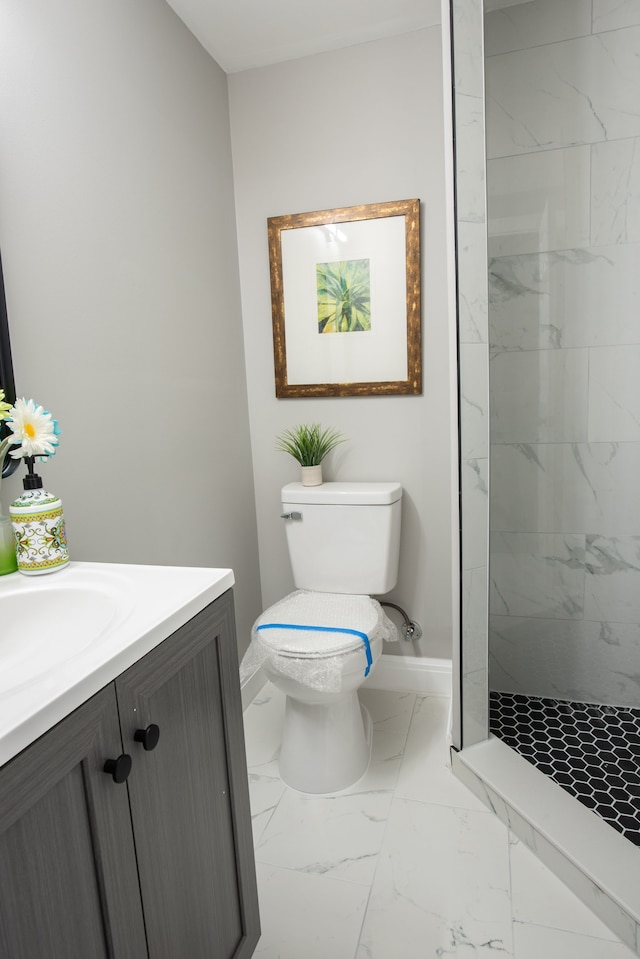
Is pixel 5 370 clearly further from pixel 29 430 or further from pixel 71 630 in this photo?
pixel 71 630

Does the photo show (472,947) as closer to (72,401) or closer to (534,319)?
(72,401)

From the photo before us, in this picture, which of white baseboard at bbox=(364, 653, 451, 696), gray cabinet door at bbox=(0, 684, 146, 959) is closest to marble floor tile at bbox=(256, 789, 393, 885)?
white baseboard at bbox=(364, 653, 451, 696)

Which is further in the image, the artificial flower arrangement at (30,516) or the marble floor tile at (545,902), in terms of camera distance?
the marble floor tile at (545,902)

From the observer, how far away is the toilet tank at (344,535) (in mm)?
1970

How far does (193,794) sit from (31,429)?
26.4 inches

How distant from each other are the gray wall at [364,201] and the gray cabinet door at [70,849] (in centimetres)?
147

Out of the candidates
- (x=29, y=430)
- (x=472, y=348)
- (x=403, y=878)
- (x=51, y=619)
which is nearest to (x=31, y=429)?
(x=29, y=430)

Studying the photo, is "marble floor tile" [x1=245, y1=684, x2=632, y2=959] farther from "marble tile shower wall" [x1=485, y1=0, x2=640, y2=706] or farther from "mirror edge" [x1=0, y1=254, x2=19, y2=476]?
"mirror edge" [x1=0, y1=254, x2=19, y2=476]

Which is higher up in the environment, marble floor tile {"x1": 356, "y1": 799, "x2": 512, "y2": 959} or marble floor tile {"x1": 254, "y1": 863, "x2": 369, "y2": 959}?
marble floor tile {"x1": 356, "y1": 799, "x2": 512, "y2": 959}

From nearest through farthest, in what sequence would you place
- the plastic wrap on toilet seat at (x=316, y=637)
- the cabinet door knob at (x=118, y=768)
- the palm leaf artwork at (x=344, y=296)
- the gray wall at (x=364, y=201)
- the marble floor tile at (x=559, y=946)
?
the cabinet door knob at (x=118, y=768) → the marble floor tile at (x=559, y=946) → the plastic wrap on toilet seat at (x=316, y=637) → the gray wall at (x=364, y=201) → the palm leaf artwork at (x=344, y=296)

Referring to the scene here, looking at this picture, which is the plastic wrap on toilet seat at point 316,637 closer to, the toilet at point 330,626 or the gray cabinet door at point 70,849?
the toilet at point 330,626

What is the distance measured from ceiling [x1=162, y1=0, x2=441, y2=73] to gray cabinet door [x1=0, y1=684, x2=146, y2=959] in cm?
198

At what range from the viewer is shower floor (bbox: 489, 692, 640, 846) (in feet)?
4.88

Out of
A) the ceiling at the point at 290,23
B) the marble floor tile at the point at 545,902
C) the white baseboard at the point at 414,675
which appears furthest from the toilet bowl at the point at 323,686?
the ceiling at the point at 290,23
